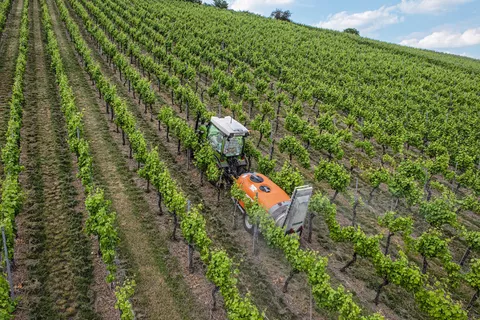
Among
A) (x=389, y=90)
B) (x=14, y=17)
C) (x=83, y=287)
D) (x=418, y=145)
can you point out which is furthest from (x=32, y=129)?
(x=14, y=17)

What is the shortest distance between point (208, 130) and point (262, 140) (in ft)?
24.0

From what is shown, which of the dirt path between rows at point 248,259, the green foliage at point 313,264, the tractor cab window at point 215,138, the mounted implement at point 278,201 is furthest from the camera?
the tractor cab window at point 215,138

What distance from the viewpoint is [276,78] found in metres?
38.8

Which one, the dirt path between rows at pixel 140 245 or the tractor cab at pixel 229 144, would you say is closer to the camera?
the dirt path between rows at pixel 140 245

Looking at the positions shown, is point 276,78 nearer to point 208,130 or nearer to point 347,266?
point 208,130

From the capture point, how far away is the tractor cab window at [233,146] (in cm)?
1448

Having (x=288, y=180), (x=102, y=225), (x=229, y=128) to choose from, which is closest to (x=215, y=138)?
(x=229, y=128)

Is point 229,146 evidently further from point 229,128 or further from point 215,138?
point 215,138

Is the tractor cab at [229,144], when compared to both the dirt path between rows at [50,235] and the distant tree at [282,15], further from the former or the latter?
the distant tree at [282,15]

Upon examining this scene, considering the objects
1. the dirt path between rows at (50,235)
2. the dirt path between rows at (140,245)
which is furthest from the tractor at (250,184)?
the dirt path between rows at (50,235)

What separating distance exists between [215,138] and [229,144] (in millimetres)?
1134

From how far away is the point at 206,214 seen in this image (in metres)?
13.7

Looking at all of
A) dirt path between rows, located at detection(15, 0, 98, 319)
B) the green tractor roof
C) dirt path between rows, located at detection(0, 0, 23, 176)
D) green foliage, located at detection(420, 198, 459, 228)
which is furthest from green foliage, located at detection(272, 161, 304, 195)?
dirt path between rows, located at detection(0, 0, 23, 176)

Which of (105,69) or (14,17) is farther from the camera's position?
(14,17)
